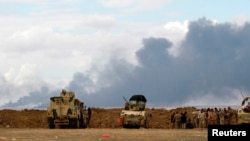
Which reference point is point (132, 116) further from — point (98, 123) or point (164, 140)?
point (164, 140)

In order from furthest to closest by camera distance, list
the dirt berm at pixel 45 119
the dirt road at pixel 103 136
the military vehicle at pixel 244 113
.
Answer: the dirt berm at pixel 45 119
the military vehicle at pixel 244 113
the dirt road at pixel 103 136

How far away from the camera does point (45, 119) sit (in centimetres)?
6862

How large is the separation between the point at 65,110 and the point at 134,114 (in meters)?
5.60

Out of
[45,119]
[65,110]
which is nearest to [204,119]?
[65,110]

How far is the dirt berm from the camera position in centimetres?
6625

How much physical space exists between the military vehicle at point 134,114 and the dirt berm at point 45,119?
347 inches

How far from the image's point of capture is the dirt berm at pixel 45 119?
66250 millimetres

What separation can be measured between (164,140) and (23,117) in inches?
1496

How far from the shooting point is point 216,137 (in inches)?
533

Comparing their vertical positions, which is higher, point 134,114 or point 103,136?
point 134,114

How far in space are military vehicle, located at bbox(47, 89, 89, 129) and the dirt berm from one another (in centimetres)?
1015

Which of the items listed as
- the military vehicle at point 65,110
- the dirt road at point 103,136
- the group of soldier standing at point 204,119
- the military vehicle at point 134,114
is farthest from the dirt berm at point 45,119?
the dirt road at point 103,136

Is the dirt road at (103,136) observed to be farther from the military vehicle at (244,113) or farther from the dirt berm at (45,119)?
the dirt berm at (45,119)

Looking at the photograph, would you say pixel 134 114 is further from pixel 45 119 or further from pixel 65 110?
pixel 45 119
